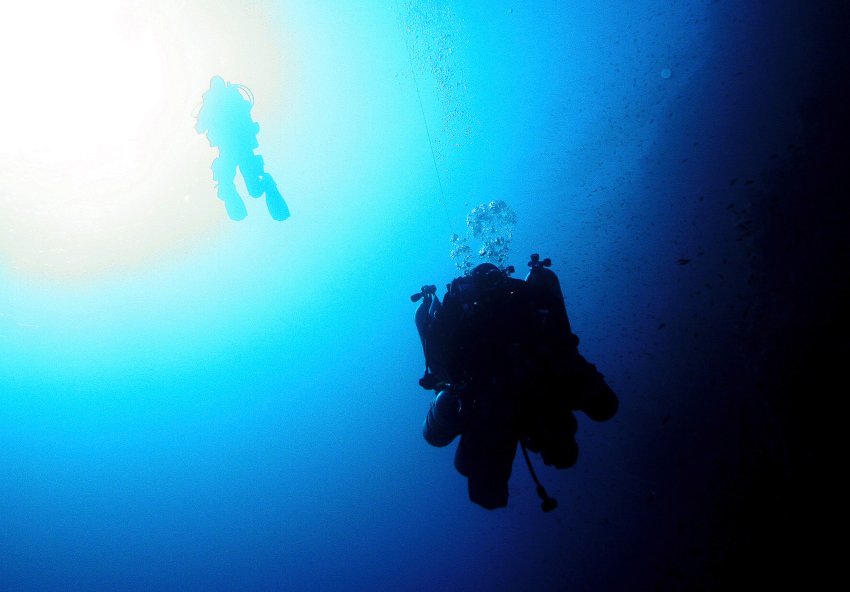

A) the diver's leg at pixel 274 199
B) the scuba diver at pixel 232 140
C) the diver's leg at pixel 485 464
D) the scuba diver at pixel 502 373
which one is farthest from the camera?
the diver's leg at pixel 274 199

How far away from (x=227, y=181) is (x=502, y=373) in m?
4.66

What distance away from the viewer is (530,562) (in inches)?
869

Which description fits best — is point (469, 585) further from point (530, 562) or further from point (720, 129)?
Answer: point (720, 129)

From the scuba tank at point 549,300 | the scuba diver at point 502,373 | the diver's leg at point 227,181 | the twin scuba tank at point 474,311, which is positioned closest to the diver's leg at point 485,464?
the scuba diver at point 502,373

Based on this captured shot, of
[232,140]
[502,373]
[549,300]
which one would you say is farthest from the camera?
[232,140]

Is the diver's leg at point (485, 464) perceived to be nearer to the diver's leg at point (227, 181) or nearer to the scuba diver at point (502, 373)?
the scuba diver at point (502, 373)

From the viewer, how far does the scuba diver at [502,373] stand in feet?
9.43

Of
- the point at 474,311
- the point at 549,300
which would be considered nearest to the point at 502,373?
the point at 474,311


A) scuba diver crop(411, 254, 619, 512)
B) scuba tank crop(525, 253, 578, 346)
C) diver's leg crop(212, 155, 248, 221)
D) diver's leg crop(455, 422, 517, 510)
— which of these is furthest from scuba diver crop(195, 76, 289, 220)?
diver's leg crop(455, 422, 517, 510)

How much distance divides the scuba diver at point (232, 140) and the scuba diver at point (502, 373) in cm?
345

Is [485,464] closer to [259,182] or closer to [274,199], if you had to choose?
[274,199]

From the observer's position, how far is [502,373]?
2852mm

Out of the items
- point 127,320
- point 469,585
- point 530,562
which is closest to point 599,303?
point 530,562

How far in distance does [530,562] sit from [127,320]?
36207 millimetres
